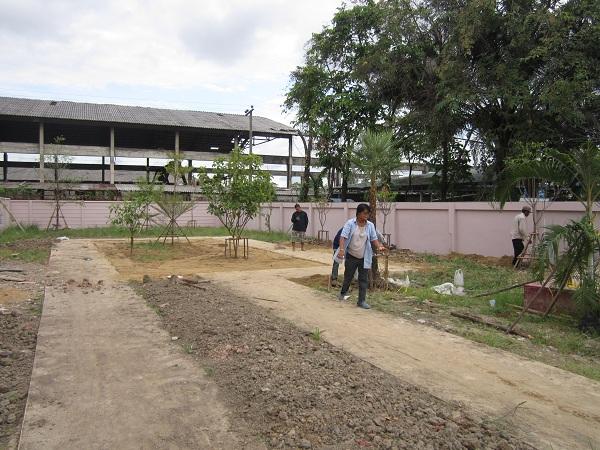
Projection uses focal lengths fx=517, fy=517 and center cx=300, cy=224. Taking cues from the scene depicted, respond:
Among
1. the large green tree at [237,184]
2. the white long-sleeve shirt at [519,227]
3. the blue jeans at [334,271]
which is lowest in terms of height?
the blue jeans at [334,271]

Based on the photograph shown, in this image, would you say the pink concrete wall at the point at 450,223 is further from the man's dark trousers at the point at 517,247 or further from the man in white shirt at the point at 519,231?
the man's dark trousers at the point at 517,247

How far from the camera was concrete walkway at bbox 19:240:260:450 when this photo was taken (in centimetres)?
344

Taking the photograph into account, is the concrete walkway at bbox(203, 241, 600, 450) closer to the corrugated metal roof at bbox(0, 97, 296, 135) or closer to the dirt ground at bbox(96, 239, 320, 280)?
the dirt ground at bbox(96, 239, 320, 280)

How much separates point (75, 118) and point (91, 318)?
29.1 m

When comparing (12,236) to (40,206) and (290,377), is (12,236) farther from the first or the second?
(290,377)

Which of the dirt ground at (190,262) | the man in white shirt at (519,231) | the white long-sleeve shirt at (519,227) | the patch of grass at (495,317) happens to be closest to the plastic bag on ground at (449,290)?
the patch of grass at (495,317)

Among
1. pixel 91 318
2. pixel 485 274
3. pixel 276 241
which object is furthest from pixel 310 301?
pixel 276 241

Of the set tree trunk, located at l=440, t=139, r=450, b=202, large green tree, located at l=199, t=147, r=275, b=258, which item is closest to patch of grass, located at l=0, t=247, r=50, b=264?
large green tree, located at l=199, t=147, r=275, b=258

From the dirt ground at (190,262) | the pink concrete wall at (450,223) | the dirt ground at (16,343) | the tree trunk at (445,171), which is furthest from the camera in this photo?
the tree trunk at (445,171)

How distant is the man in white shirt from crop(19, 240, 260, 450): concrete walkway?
31.0ft

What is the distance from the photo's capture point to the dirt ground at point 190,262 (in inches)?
495

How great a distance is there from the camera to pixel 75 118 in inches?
1287

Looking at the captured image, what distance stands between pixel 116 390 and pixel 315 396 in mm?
1672

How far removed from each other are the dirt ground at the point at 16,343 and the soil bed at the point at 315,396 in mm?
1523
